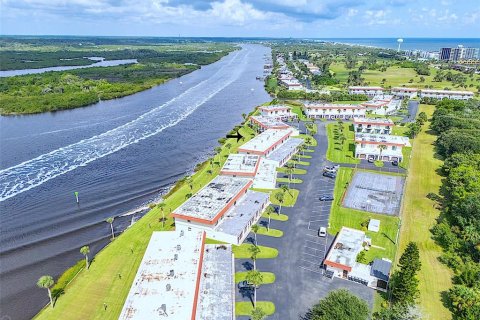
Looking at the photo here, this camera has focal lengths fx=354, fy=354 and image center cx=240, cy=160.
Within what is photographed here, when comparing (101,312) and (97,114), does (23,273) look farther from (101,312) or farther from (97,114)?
(97,114)

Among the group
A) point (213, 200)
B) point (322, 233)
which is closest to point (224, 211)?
point (213, 200)

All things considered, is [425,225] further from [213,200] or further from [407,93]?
[407,93]

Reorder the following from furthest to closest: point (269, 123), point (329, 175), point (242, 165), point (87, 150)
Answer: point (269, 123), point (87, 150), point (329, 175), point (242, 165)

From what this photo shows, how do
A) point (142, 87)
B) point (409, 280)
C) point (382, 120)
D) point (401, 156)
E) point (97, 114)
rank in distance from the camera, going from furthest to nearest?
point (142, 87) → point (97, 114) → point (382, 120) → point (401, 156) → point (409, 280)

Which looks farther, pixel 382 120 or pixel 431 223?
pixel 382 120

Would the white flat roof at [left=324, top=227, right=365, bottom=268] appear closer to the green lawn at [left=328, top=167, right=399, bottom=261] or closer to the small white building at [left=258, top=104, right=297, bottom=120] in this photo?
the green lawn at [left=328, top=167, right=399, bottom=261]

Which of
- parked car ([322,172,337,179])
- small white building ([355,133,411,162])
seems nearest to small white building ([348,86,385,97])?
small white building ([355,133,411,162])

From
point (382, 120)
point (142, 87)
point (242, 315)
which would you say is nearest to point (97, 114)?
point (142, 87)

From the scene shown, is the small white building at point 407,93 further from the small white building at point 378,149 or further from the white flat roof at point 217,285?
the white flat roof at point 217,285
